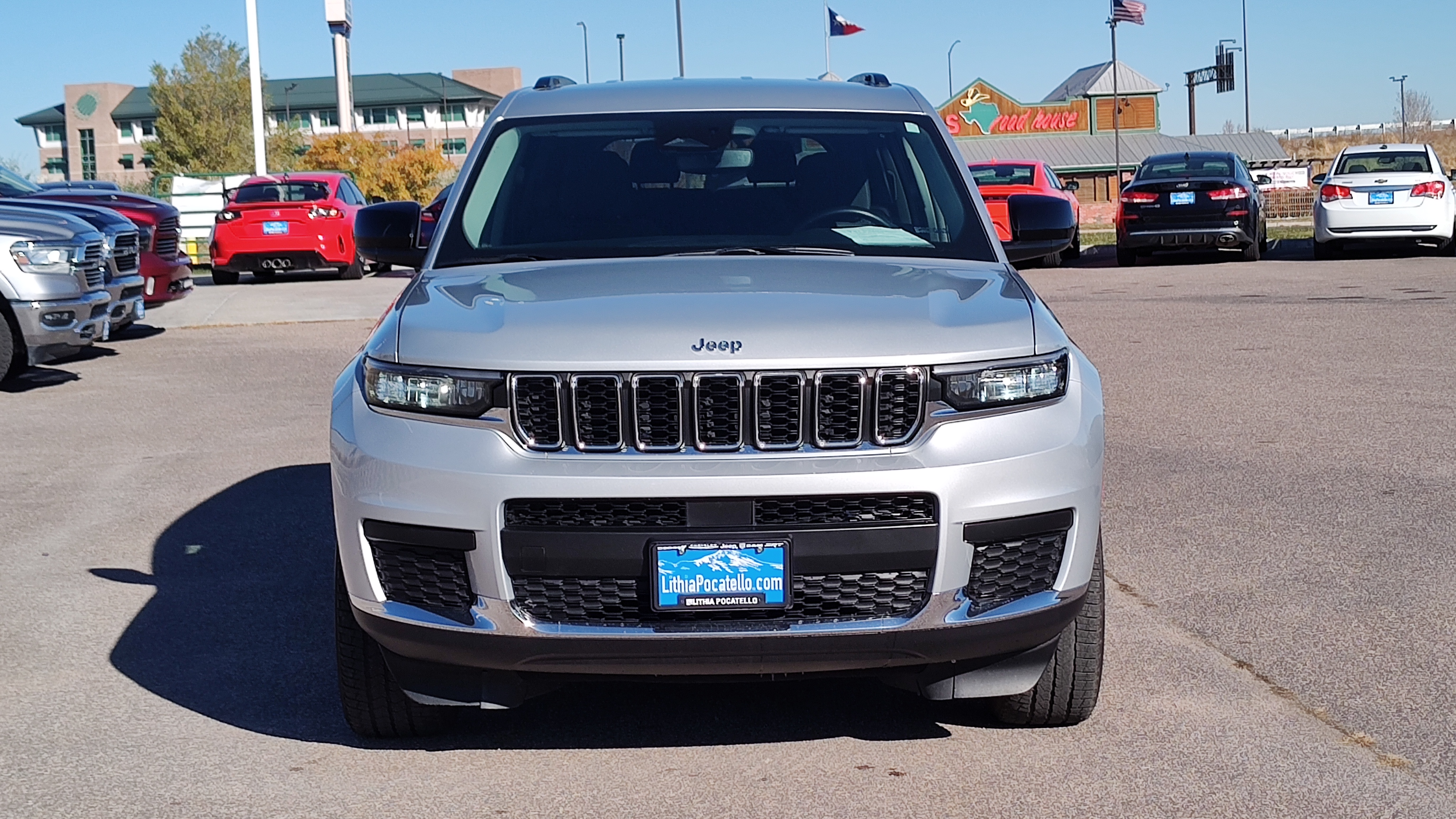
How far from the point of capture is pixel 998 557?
12.0 ft

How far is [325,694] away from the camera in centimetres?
458

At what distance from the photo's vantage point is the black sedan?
22.1 metres

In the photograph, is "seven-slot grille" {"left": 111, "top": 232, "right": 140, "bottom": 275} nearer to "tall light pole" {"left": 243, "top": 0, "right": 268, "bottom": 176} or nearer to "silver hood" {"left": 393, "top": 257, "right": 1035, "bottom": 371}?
"silver hood" {"left": 393, "top": 257, "right": 1035, "bottom": 371}

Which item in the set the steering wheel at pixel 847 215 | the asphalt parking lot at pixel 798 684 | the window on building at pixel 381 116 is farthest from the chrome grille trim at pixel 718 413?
the window on building at pixel 381 116

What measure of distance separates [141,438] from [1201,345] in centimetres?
806

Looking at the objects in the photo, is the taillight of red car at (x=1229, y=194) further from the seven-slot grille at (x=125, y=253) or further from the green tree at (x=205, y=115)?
the green tree at (x=205, y=115)

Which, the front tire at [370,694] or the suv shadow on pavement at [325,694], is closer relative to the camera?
the front tire at [370,694]

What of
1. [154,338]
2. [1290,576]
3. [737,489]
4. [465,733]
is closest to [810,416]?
[737,489]

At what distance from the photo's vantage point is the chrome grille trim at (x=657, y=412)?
3.58 metres

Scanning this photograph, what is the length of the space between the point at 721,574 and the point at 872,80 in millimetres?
2751

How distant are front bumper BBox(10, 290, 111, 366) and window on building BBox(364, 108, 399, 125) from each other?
369 ft

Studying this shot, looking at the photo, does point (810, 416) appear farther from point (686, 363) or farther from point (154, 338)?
point (154, 338)

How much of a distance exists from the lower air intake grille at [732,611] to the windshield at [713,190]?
1340 mm

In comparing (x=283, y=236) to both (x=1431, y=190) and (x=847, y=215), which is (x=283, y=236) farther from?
(x=847, y=215)
